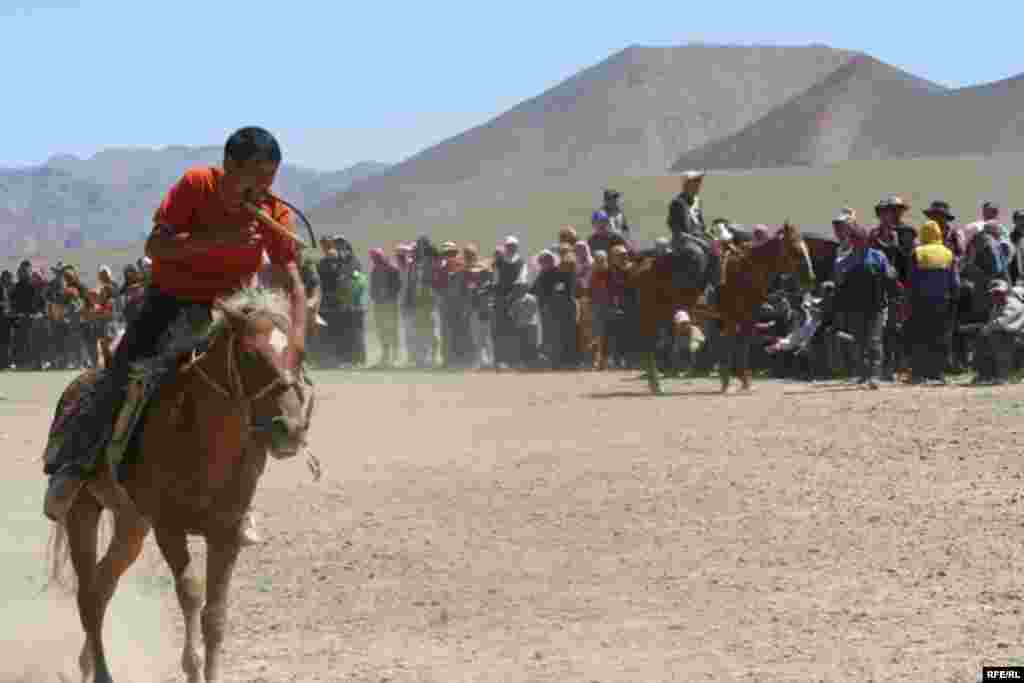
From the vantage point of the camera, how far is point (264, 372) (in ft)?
29.9

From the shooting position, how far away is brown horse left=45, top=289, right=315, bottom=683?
9.12 meters

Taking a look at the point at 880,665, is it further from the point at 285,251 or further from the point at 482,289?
the point at 482,289

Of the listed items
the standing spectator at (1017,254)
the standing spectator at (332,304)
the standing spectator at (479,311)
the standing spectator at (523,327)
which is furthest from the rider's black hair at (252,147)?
the standing spectator at (332,304)

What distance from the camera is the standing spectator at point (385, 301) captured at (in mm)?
38094

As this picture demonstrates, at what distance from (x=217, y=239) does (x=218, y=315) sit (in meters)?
0.34

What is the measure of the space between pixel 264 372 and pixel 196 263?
82 cm

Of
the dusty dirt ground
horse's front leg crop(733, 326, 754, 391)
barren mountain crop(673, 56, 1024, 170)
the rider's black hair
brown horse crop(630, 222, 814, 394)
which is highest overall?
barren mountain crop(673, 56, 1024, 170)

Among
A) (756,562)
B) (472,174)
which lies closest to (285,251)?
(756,562)

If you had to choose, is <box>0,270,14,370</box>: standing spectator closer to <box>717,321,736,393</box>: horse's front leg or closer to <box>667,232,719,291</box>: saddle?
<box>667,232,719,291</box>: saddle

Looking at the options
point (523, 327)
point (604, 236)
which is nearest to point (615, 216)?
point (604, 236)

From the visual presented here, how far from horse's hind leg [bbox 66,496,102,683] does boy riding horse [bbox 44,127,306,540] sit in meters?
0.10

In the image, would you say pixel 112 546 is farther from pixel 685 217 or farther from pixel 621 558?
pixel 685 217

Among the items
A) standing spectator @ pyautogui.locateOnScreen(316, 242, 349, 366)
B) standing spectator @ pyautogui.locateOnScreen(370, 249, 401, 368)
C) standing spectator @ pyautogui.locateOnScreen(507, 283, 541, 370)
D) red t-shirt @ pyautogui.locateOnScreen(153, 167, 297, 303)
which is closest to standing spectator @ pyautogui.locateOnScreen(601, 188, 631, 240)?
standing spectator @ pyautogui.locateOnScreen(507, 283, 541, 370)

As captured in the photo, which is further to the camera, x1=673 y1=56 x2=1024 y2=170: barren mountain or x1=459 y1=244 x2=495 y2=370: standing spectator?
x1=673 y1=56 x2=1024 y2=170: barren mountain
